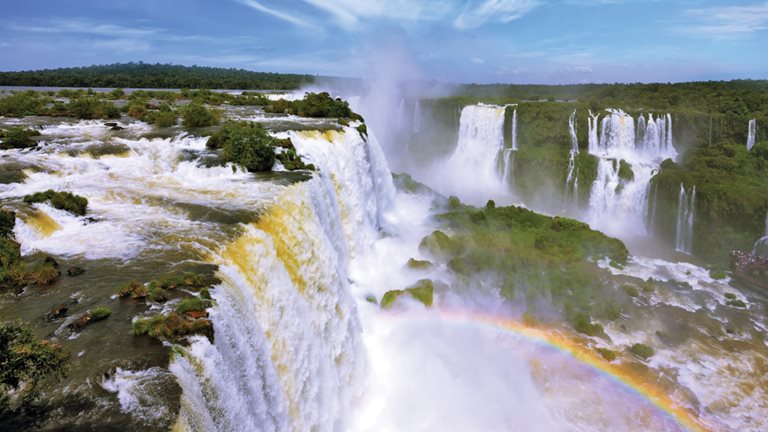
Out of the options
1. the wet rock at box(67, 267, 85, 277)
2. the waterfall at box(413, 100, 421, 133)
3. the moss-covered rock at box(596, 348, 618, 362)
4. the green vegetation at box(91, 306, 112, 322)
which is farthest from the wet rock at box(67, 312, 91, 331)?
the waterfall at box(413, 100, 421, 133)

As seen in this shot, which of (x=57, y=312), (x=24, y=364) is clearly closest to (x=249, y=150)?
(x=57, y=312)

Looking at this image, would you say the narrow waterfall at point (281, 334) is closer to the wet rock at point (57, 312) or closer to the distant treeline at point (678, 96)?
the wet rock at point (57, 312)

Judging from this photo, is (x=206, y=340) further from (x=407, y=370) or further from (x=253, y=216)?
(x=407, y=370)

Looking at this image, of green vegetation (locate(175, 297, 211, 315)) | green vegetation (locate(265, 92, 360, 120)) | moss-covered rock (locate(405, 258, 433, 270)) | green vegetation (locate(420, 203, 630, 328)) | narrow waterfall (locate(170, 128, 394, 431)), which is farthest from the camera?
green vegetation (locate(265, 92, 360, 120))

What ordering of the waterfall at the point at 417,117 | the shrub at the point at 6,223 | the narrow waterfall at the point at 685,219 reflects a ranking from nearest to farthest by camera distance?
the shrub at the point at 6,223, the narrow waterfall at the point at 685,219, the waterfall at the point at 417,117

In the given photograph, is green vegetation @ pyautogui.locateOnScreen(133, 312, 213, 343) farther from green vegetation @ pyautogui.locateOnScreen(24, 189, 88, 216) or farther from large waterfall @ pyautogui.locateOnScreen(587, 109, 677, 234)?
large waterfall @ pyautogui.locateOnScreen(587, 109, 677, 234)

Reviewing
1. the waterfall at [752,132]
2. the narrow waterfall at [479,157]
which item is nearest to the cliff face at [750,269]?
the waterfall at [752,132]
